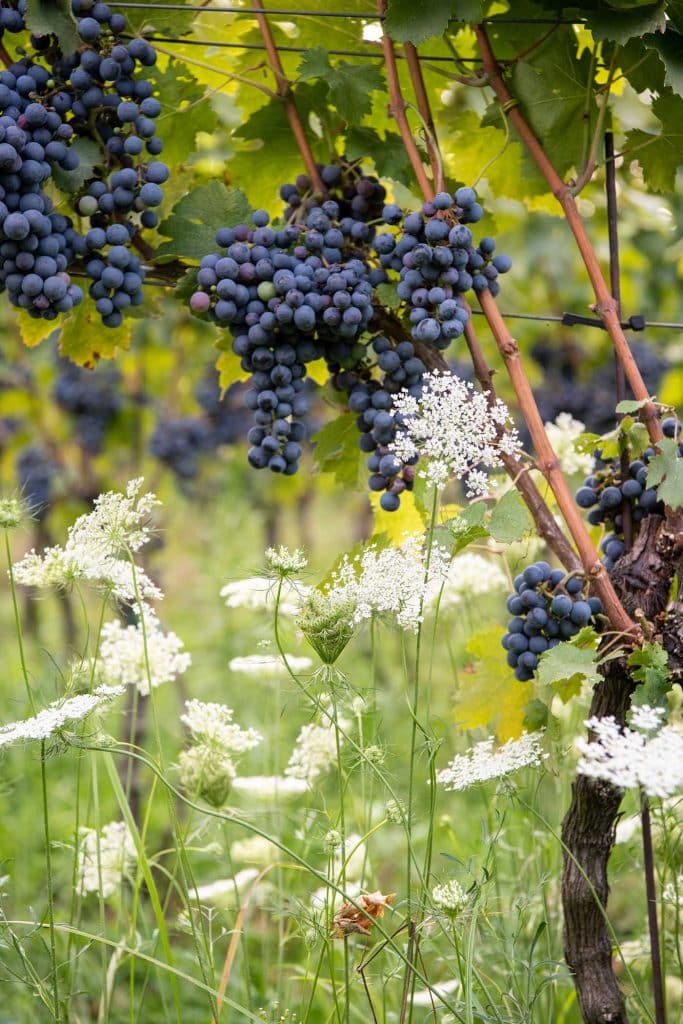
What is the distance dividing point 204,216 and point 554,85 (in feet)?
2.02

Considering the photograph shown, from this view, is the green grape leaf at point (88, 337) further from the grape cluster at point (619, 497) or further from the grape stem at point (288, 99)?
the grape cluster at point (619, 497)

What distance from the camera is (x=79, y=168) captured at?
1.60 metres

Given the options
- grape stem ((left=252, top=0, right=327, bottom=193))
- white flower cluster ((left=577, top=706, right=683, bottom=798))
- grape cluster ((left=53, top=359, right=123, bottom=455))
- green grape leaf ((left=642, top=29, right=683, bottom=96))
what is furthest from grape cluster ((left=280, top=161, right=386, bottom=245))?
grape cluster ((left=53, top=359, right=123, bottom=455))

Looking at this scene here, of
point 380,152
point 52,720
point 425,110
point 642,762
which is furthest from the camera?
point 380,152

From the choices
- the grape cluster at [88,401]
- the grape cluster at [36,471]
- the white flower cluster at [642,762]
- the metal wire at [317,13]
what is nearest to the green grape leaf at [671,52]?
the metal wire at [317,13]

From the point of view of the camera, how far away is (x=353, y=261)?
165 cm

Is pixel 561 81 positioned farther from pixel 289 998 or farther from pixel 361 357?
pixel 289 998

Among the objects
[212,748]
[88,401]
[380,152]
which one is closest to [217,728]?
[212,748]

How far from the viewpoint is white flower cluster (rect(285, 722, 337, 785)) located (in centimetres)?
180

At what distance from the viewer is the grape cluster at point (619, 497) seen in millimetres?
1604

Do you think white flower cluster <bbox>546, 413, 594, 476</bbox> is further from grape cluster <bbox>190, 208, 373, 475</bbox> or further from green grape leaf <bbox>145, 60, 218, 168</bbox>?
green grape leaf <bbox>145, 60, 218, 168</bbox>

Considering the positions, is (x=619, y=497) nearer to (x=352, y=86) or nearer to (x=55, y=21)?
(x=352, y=86)

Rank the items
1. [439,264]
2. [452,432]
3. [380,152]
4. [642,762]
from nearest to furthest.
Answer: [642,762] < [452,432] < [439,264] < [380,152]

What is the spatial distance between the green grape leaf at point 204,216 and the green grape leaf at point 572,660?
2.87ft
